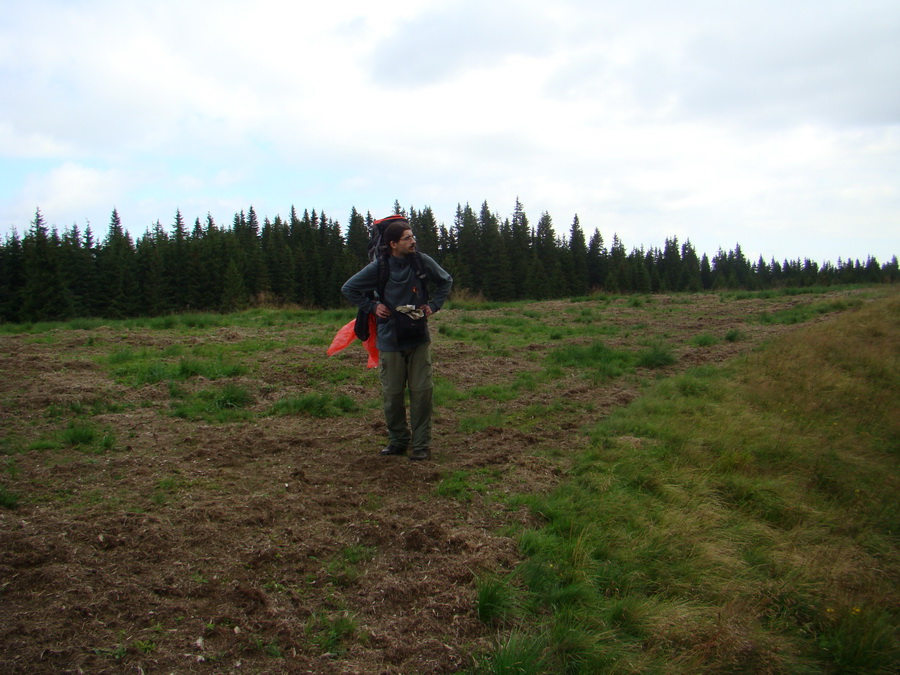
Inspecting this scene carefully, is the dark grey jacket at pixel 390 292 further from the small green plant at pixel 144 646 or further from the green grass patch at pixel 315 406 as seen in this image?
the small green plant at pixel 144 646

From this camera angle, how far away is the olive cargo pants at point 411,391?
17.3 feet

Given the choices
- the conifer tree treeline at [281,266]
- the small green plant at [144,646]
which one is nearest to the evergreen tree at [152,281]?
the conifer tree treeline at [281,266]

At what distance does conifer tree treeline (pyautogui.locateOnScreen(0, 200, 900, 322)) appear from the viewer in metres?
50.2

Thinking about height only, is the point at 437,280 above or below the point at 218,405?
above

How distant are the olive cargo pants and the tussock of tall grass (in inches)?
52.4

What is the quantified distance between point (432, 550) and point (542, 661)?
→ 112cm

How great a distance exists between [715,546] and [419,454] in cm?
252

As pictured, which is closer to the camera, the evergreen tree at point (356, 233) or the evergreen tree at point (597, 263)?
the evergreen tree at point (356, 233)

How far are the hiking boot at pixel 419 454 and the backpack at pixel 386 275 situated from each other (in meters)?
1.07

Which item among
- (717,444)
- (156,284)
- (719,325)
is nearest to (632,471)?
(717,444)

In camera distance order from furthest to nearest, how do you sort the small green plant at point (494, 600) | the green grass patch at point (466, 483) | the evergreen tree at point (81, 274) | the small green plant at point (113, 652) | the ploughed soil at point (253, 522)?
the evergreen tree at point (81, 274) < the green grass patch at point (466, 483) < the small green plant at point (494, 600) < the ploughed soil at point (253, 522) < the small green plant at point (113, 652)

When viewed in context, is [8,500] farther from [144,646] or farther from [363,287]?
[363,287]

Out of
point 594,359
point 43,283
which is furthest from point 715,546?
point 43,283

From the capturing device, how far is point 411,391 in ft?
17.5
